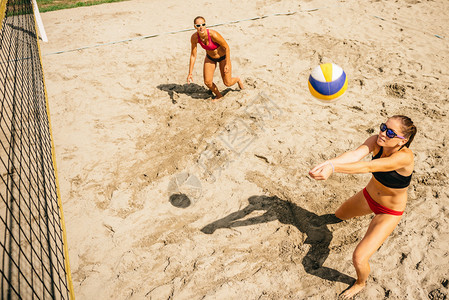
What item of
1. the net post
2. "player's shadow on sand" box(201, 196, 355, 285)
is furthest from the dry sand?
the net post

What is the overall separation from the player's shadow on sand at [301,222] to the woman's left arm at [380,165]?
1400 millimetres

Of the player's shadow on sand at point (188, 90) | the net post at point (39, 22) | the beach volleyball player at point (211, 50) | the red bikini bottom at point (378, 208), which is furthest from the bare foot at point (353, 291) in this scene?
the net post at point (39, 22)

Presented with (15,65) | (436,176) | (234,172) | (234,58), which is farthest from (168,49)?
(436,176)

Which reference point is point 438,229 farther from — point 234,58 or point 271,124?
point 234,58

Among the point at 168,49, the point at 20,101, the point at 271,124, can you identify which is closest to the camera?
the point at 271,124

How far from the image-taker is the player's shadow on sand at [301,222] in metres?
3.54

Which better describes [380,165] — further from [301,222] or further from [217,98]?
[217,98]

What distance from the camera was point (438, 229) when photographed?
3766 millimetres

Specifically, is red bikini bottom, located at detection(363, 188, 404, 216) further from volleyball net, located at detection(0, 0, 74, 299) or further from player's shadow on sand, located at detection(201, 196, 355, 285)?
volleyball net, located at detection(0, 0, 74, 299)

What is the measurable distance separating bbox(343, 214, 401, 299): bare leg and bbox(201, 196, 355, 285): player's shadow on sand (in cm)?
49

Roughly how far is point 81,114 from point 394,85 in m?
6.40

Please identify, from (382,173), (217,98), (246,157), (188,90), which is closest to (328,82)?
(382,173)

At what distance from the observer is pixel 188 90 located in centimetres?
675

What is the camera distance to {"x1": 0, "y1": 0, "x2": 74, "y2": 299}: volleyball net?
142 inches
